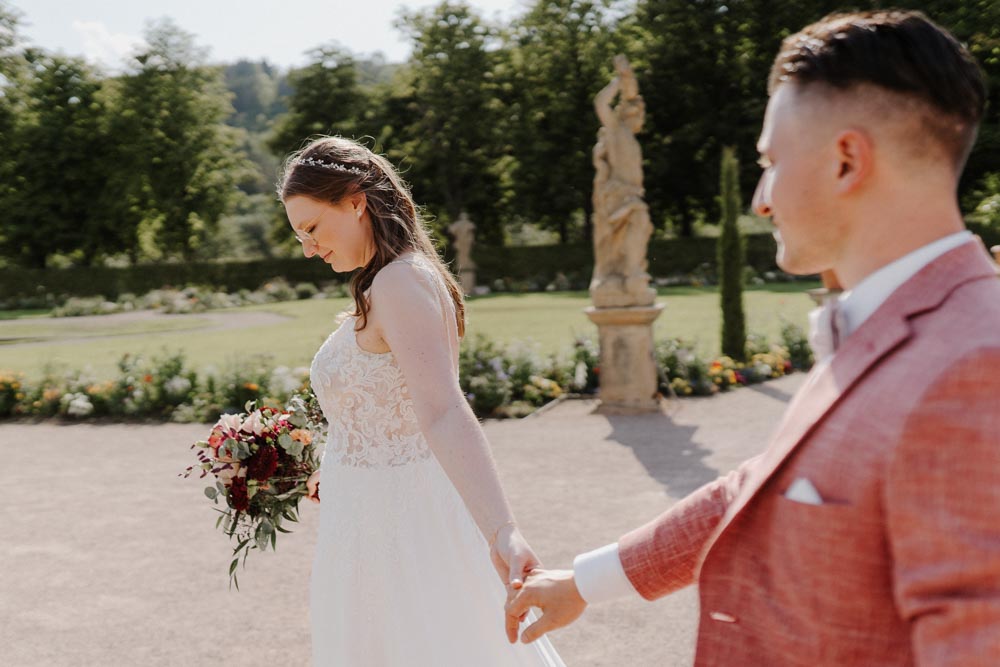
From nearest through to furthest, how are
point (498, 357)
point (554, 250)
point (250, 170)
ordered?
point (498, 357)
point (554, 250)
point (250, 170)

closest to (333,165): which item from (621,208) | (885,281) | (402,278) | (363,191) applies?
(363,191)

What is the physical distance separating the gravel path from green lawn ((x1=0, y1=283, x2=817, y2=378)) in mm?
4046

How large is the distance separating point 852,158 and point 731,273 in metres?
13.5

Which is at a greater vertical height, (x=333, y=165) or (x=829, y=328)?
(x=333, y=165)

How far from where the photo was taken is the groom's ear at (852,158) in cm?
109

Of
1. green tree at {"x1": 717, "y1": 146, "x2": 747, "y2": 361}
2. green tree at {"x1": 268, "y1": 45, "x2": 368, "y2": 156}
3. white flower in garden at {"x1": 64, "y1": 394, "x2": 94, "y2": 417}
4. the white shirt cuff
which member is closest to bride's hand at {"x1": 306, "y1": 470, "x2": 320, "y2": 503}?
the white shirt cuff

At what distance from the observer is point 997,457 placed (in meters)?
0.95

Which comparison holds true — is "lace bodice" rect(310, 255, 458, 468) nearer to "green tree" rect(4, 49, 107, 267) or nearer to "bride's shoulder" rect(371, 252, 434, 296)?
"bride's shoulder" rect(371, 252, 434, 296)

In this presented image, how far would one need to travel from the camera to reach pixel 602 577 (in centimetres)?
163

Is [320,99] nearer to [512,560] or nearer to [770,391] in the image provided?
[770,391]

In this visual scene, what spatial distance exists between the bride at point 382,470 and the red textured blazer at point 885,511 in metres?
1.25

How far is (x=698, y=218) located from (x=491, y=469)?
134 ft

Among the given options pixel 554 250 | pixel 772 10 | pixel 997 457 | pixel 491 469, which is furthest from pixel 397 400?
pixel 772 10

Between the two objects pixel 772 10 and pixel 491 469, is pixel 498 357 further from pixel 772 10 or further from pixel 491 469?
pixel 772 10
